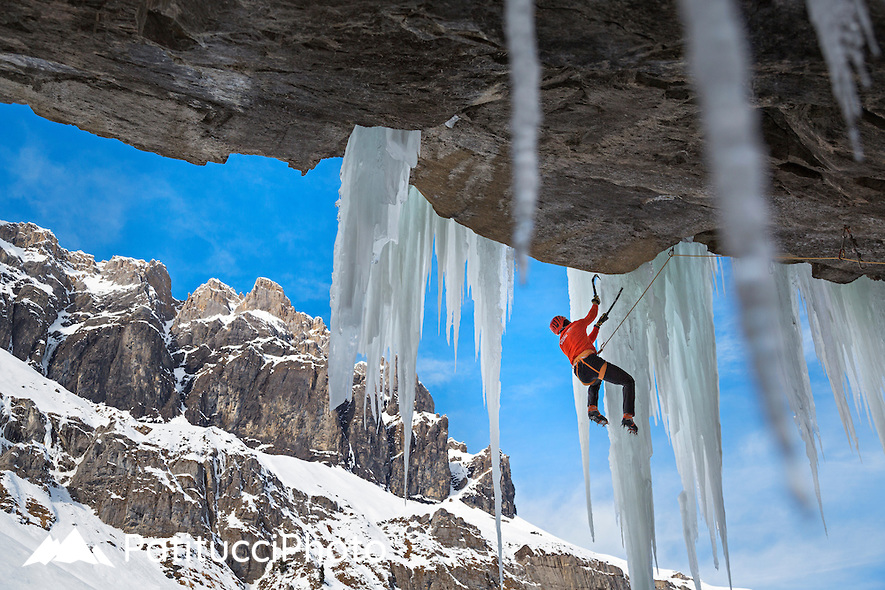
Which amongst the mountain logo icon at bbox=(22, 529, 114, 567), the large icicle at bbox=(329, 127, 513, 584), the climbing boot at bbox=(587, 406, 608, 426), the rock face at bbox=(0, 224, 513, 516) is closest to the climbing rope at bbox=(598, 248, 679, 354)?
the climbing boot at bbox=(587, 406, 608, 426)

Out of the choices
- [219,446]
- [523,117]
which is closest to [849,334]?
[523,117]

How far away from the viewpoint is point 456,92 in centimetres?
267

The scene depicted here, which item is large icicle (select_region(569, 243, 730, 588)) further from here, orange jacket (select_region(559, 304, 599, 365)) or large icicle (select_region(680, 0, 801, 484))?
large icicle (select_region(680, 0, 801, 484))

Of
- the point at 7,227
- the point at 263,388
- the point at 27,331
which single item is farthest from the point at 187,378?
the point at 7,227

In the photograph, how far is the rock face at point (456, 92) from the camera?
83.4 inches

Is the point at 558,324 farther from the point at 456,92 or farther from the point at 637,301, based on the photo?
the point at 456,92

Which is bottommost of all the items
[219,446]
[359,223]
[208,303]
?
[359,223]

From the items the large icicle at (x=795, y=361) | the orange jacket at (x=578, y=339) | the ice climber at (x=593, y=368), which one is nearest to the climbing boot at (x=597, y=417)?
the ice climber at (x=593, y=368)

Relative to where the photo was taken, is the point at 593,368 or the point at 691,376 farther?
the point at 691,376

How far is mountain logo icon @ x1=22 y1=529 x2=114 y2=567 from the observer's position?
87.0 ft

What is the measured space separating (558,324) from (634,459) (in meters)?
1.58

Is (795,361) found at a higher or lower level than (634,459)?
higher

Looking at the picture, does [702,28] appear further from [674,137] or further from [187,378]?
[187,378]

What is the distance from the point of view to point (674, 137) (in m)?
3.07
